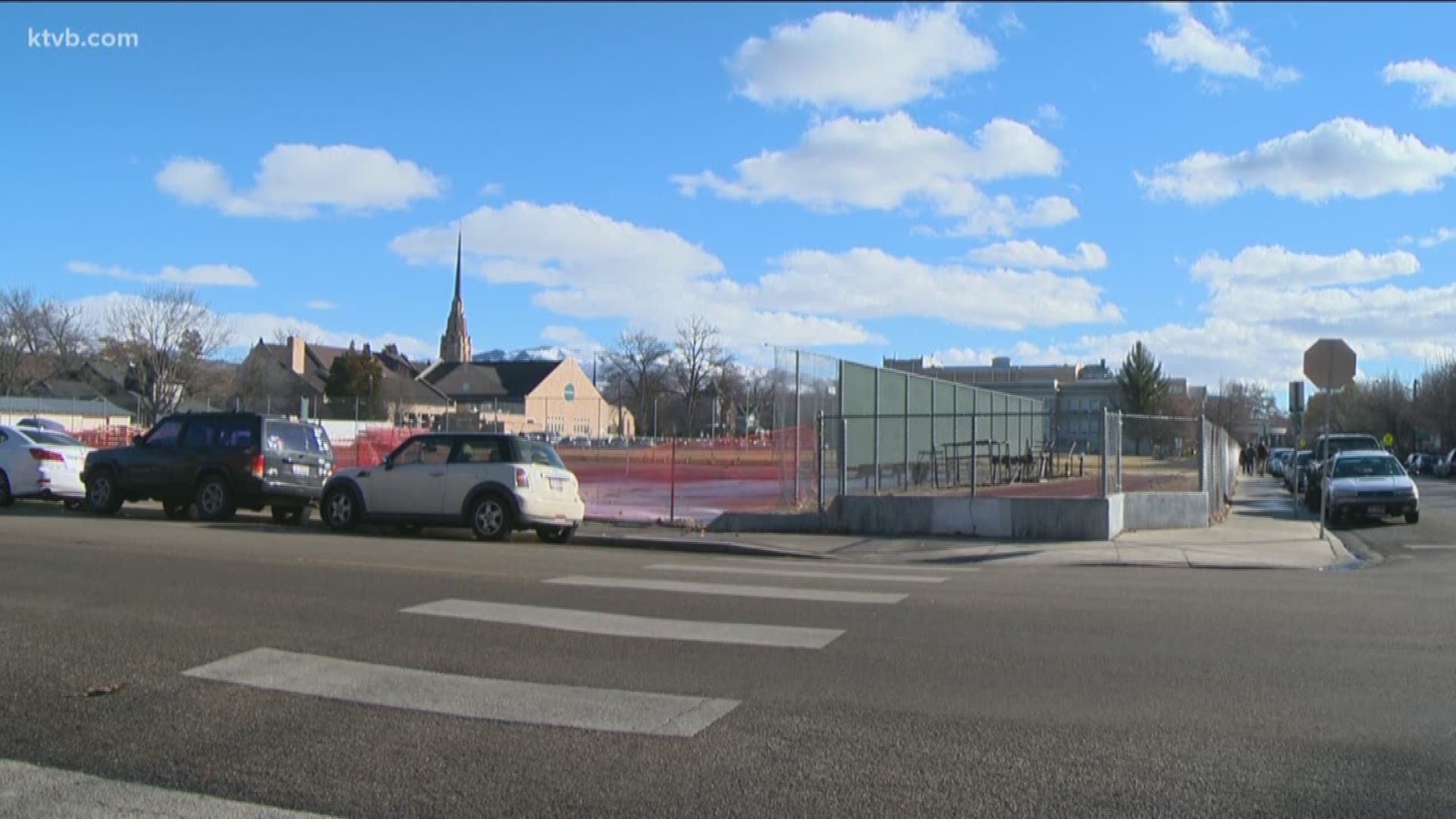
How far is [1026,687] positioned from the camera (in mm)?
6676

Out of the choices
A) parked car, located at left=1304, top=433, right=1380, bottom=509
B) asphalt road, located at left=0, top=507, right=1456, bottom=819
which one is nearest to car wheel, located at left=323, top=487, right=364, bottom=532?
asphalt road, located at left=0, top=507, right=1456, bottom=819

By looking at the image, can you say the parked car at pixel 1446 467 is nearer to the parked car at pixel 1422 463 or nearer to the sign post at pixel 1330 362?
the parked car at pixel 1422 463

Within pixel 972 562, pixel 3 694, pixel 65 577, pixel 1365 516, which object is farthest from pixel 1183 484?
pixel 3 694

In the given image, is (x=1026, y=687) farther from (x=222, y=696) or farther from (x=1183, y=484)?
(x=1183, y=484)

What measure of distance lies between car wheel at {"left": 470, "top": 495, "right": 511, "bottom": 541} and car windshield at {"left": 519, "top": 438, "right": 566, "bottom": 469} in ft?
2.43

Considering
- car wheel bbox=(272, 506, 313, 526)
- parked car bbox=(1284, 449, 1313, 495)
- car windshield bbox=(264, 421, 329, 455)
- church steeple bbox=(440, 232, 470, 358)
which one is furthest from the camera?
church steeple bbox=(440, 232, 470, 358)

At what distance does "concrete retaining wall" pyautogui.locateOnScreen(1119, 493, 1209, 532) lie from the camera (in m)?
18.7

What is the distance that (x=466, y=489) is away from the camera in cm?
1636

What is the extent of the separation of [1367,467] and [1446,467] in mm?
38194

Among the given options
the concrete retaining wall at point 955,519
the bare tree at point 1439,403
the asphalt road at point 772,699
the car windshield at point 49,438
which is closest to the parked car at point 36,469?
the car windshield at point 49,438

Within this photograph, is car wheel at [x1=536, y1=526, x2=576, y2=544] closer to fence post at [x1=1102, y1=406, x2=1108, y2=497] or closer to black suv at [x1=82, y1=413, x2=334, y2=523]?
black suv at [x1=82, y1=413, x2=334, y2=523]

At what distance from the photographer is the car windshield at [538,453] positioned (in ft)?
54.2

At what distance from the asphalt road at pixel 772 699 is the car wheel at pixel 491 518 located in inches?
192

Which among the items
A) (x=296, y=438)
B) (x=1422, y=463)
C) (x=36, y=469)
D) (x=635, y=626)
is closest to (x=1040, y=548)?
(x=635, y=626)
